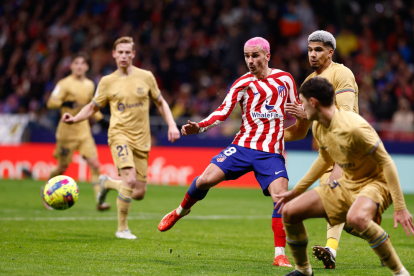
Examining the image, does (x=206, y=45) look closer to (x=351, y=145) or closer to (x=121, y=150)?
(x=121, y=150)

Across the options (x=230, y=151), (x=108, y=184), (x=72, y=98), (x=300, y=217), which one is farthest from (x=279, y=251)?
(x=72, y=98)

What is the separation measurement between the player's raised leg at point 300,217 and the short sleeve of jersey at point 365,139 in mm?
599

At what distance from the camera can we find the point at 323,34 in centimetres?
631

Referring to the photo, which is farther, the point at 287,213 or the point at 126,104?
the point at 126,104

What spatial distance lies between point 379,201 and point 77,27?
18600mm

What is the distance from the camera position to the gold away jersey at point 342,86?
19.9 ft

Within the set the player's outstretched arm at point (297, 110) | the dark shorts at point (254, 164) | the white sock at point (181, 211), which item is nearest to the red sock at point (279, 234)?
the dark shorts at point (254, 164)

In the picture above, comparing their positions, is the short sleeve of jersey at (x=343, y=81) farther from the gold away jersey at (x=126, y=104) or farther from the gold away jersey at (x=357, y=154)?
the gold away jersey at (x=126, y=104)

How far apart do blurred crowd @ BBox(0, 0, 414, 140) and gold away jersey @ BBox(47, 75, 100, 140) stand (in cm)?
566

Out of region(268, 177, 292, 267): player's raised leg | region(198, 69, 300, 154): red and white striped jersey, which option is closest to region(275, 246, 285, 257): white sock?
region(268, 177, 292, 267): player's raised leg

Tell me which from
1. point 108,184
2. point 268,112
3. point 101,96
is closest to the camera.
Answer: point 268,112

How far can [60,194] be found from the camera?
291 inches

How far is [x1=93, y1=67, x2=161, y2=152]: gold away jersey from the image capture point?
8.24m

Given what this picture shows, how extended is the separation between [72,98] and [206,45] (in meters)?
8.81
